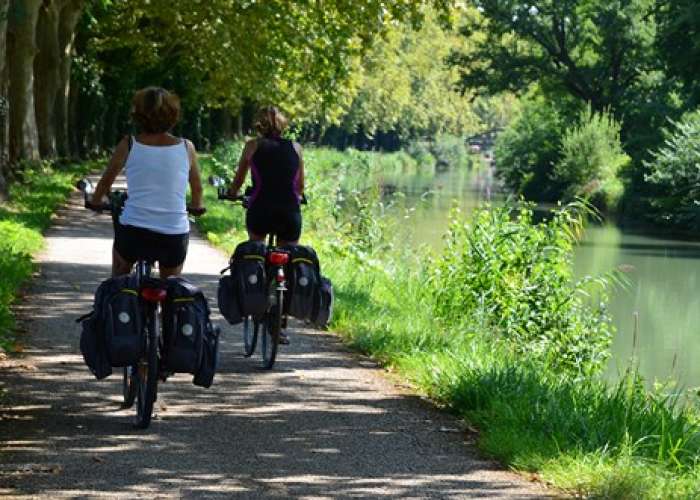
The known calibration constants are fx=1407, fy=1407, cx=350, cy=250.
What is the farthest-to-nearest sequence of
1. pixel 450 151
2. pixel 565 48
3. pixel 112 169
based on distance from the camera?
pixel 450 151 < pixel 565 48 < pixel 112 169

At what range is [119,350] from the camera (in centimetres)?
736

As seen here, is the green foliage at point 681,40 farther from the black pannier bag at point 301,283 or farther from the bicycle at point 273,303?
the bicycle at point 273,303

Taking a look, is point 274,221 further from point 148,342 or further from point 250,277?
point 148,342

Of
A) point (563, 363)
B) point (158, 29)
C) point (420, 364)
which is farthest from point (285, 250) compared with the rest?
point (158, 29)

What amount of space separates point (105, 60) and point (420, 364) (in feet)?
137

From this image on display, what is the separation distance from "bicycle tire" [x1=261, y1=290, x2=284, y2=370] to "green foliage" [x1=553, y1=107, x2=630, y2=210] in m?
47.8

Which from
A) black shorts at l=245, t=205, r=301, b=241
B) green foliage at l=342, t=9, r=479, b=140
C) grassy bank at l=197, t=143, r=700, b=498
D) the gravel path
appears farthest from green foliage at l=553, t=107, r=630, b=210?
the gravel path

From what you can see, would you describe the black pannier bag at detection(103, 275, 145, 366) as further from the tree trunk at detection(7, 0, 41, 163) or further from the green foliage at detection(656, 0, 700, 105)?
the green foliage at detection(656, 0, 700, 105)

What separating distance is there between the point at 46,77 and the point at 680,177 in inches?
931

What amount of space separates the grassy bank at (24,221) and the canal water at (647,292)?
5026 mm

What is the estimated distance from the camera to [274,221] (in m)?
9.99

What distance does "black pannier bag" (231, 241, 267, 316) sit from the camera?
9734 millimetres

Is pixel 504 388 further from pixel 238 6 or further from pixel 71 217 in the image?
pixel 238 6

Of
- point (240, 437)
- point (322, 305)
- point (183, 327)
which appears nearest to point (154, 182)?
point (183, 327)
